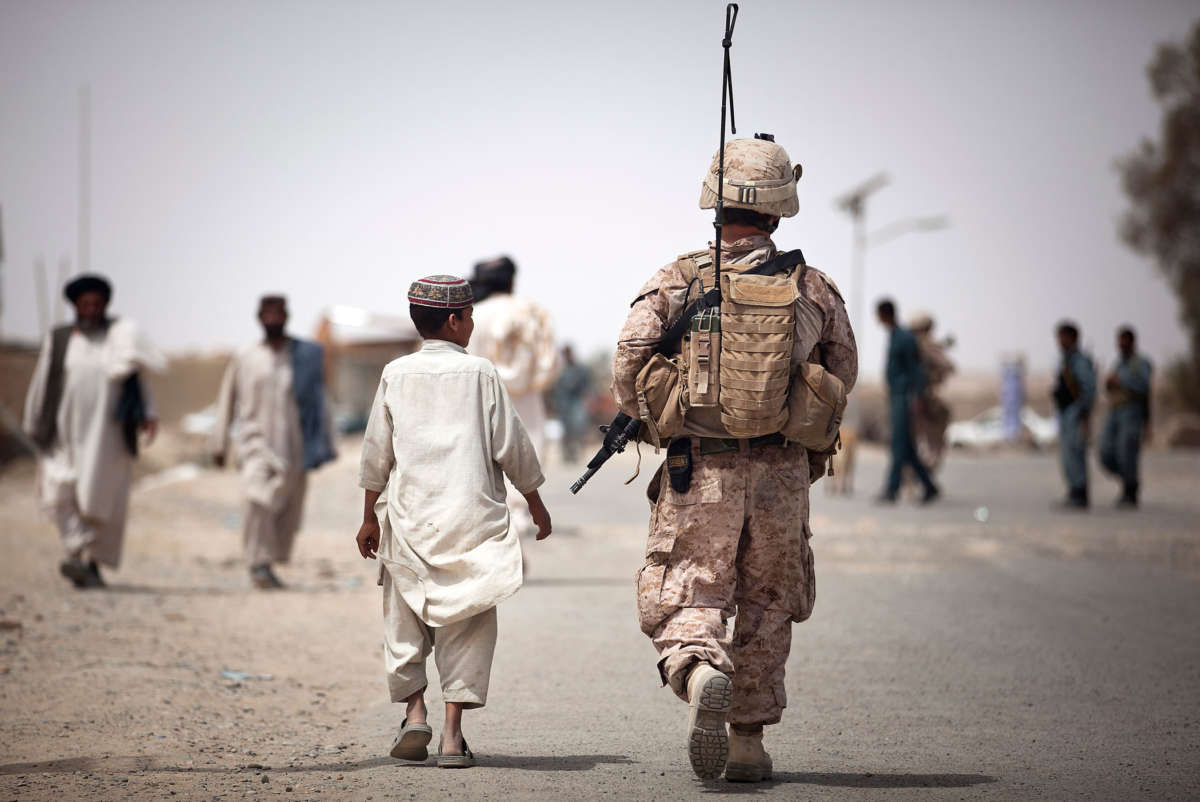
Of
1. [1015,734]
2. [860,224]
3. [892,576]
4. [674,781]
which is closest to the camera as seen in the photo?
[674,781]

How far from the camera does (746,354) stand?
495 centimetres

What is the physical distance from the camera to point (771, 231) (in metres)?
5.33

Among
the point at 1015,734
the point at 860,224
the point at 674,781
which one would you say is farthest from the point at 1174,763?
the point at 860,224

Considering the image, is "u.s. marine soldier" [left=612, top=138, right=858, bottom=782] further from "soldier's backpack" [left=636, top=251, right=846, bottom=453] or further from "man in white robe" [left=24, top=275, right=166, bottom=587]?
"man in white robe" [left=24, top=275, right=166, bottom=587]

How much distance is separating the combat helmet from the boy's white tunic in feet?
3.52

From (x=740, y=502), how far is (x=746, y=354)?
0.52m

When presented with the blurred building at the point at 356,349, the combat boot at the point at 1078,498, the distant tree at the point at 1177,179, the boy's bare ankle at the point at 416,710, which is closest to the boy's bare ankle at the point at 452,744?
the boy's bare ankle at the point at 416,710

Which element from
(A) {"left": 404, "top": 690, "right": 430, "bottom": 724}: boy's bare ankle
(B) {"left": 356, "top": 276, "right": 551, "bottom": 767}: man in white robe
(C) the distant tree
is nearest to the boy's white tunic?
(B) {"left": 356, "top": 276, "right": 551, "bottom": 767}: man in white robe

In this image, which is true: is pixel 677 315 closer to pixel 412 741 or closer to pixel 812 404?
pixel 812 404

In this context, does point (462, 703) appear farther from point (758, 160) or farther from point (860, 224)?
point (860, 224)

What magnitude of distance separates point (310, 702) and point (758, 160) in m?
3.39

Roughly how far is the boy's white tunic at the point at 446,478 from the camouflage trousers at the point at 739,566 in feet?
1.75

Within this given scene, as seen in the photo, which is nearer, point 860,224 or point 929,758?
point 929,758

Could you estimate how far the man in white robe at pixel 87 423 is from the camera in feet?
33.9
